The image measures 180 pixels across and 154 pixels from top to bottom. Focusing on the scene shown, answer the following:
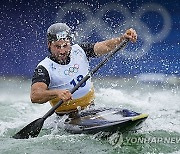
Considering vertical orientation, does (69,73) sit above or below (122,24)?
below

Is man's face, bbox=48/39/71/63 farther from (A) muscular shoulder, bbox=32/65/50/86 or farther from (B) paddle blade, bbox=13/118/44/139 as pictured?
(B) paddle blade, bbox=13/118/44/139

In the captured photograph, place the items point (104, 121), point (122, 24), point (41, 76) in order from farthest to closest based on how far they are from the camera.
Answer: point (122, 24)
point (41, 76)
point (104, 121)

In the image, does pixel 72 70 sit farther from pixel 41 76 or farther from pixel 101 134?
pixel 101 134

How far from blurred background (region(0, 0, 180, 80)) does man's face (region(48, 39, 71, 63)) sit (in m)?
3.85

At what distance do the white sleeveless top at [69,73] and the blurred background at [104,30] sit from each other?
366 cm

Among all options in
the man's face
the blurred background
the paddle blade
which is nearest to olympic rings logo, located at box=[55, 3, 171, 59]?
the blurred background

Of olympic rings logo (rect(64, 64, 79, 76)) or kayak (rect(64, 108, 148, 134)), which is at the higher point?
olympic rings logo (rect(64, 64, 79, 76))

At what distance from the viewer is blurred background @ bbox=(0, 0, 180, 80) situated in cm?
931

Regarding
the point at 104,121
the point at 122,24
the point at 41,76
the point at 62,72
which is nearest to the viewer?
the point at 104,121

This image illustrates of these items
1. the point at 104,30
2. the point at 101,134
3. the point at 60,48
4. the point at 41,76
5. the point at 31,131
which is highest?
the point at 104,30

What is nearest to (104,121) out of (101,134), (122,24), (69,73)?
(101,134)

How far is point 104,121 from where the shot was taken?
Answer: 205 inches

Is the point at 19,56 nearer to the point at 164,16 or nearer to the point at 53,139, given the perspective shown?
the point at 164,16

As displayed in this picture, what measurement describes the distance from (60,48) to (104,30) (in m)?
3.95
